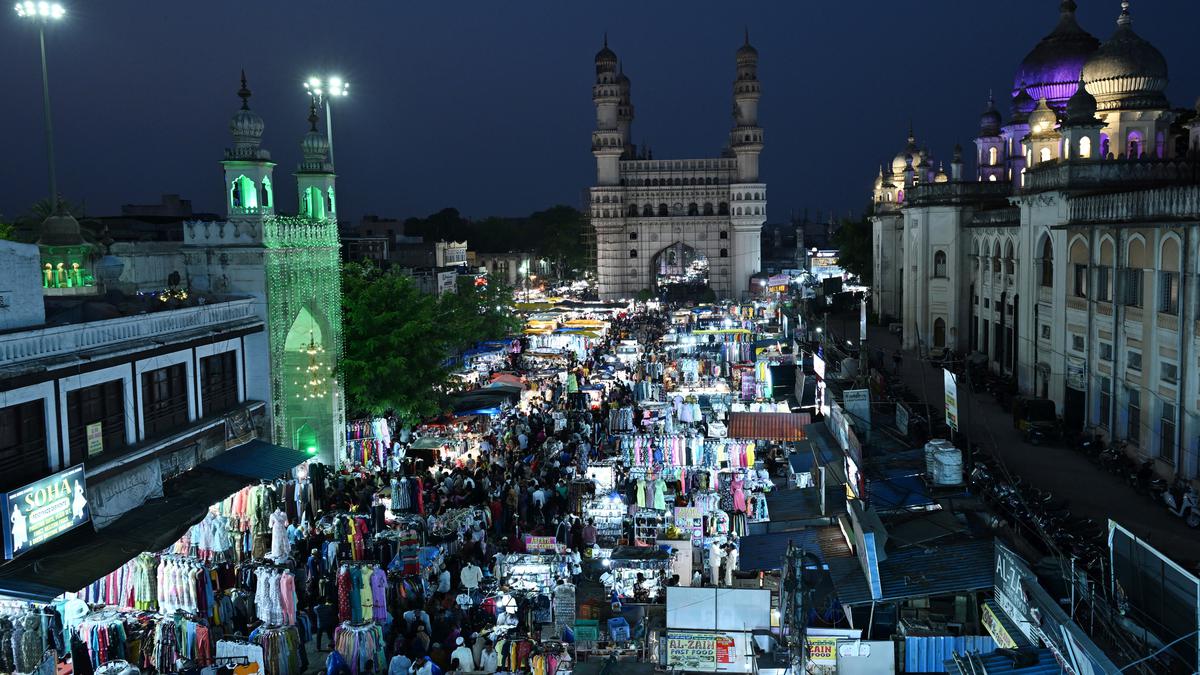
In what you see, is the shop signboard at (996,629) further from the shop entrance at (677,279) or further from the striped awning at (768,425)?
the shop entrance at (677,279)

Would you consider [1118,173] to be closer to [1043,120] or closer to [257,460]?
[1043,120]

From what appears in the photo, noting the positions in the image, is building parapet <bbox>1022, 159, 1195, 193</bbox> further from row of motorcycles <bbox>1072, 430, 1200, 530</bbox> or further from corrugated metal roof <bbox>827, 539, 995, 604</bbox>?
corrugated metal roof <bbox>827, 539, 995, 604</bbox>

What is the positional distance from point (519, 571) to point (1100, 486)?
12038 mm

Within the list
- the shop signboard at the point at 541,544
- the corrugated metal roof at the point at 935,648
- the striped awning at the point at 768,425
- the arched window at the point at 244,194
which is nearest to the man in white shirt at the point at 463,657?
the shop signboard at the point at 541,544

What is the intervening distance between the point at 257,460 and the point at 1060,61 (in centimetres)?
3072

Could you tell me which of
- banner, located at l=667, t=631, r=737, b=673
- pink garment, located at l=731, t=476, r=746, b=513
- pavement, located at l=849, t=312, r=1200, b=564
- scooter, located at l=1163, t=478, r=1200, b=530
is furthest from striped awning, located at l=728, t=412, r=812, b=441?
banner, located at l=667, t=631, r=737, b=673

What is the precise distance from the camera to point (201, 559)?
533 inches

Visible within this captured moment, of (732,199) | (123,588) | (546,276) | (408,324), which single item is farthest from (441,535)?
(546,276)

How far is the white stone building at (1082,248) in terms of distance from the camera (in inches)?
756

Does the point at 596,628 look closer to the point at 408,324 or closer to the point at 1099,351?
the point at 408,324

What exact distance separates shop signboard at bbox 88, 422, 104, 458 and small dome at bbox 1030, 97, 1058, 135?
27088 millimetres

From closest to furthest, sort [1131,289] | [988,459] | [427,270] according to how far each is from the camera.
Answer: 1. [988,459]
2. [1131,289]
3. [427,270]

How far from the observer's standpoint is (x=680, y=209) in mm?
80500

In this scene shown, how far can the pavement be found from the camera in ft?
51.0
